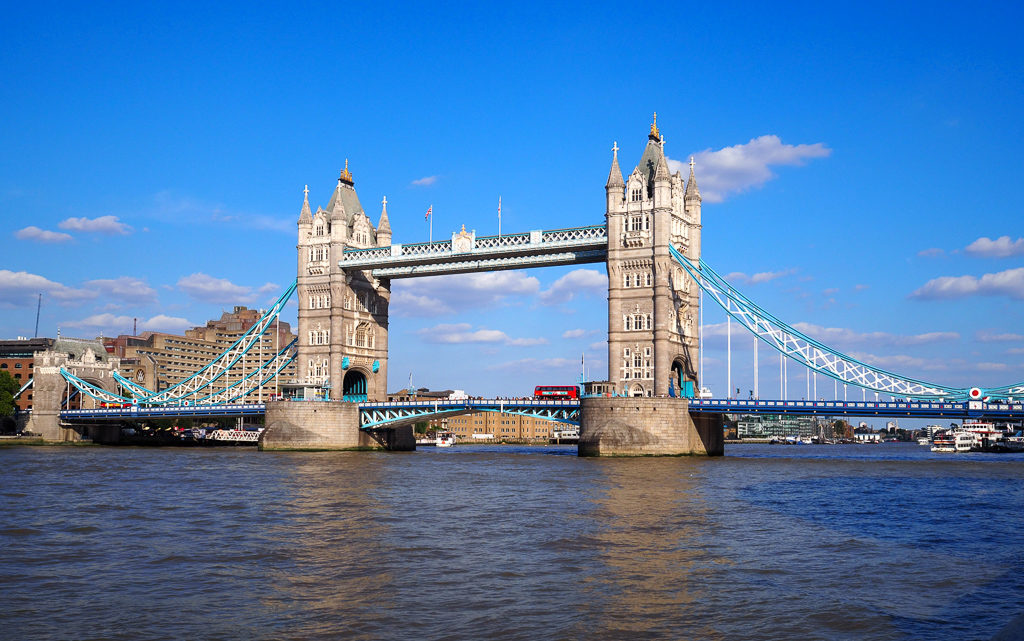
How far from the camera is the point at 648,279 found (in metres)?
79.9

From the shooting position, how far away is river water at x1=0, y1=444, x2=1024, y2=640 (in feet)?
56.5

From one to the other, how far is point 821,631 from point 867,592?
3863 millimetres

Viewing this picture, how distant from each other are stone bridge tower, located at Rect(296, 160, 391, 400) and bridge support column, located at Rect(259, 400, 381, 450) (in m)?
4.22

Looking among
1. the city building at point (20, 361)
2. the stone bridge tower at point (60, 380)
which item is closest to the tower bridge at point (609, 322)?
the stone bridge tower at point (60, 380)

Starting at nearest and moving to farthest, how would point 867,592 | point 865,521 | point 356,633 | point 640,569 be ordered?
1. point 356,633
2. point 867,592
3. point 640,569
4. point 865,521

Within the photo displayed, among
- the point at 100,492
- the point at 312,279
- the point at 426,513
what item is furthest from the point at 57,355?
the point at 426,513

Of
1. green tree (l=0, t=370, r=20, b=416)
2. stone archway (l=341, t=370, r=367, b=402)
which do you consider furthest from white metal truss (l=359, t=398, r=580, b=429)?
green tree (l=0, t=370, r=20, b=416)

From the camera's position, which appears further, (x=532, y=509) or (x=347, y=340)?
(x=347, y=340)

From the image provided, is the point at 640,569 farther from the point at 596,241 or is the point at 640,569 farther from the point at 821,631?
the point at 596,241

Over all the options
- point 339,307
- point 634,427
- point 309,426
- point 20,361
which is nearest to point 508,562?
point 634,427

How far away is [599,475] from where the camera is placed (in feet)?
176

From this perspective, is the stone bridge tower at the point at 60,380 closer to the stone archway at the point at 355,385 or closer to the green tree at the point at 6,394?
the green tree at the point at 6,394

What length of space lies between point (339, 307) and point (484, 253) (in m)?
17.2

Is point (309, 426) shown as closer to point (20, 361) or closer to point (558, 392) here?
point (558, 392)
